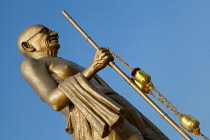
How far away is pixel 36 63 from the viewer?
5.37 metres

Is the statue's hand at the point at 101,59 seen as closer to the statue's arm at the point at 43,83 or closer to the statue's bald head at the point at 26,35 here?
the statue's arm at the point at 43,83

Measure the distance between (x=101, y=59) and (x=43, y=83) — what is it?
80 centimetres

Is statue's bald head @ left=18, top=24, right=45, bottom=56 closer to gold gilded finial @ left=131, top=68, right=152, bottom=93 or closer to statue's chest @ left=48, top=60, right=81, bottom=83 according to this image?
statue's chest @ left=48, top=60, right=81, bottom=83

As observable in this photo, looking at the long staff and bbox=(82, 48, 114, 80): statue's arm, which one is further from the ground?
bbox=(82, 48, 114, 80): statue's arm

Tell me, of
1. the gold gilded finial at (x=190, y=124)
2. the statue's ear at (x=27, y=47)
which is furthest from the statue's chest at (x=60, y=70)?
the gold gilded finial at (x=190, y=124)

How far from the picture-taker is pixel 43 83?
5.11 m

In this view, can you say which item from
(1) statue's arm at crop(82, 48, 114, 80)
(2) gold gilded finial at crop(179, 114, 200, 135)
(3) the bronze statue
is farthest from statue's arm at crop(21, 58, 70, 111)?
(2) gold gilded finial at crop(179, 114, 200, 135)

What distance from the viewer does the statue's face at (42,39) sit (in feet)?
19.1

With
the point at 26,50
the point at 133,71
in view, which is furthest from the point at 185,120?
the point at 26,50

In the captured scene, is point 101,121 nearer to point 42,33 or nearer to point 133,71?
point 133,71

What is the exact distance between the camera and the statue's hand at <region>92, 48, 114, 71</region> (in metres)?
4.79

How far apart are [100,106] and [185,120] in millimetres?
963

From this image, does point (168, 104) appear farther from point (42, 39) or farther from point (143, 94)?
point (42, 39)

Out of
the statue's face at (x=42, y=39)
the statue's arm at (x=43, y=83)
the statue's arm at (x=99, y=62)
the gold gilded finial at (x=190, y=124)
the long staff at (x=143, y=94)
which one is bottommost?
the gold gilded finial at (x=190, y=124)
